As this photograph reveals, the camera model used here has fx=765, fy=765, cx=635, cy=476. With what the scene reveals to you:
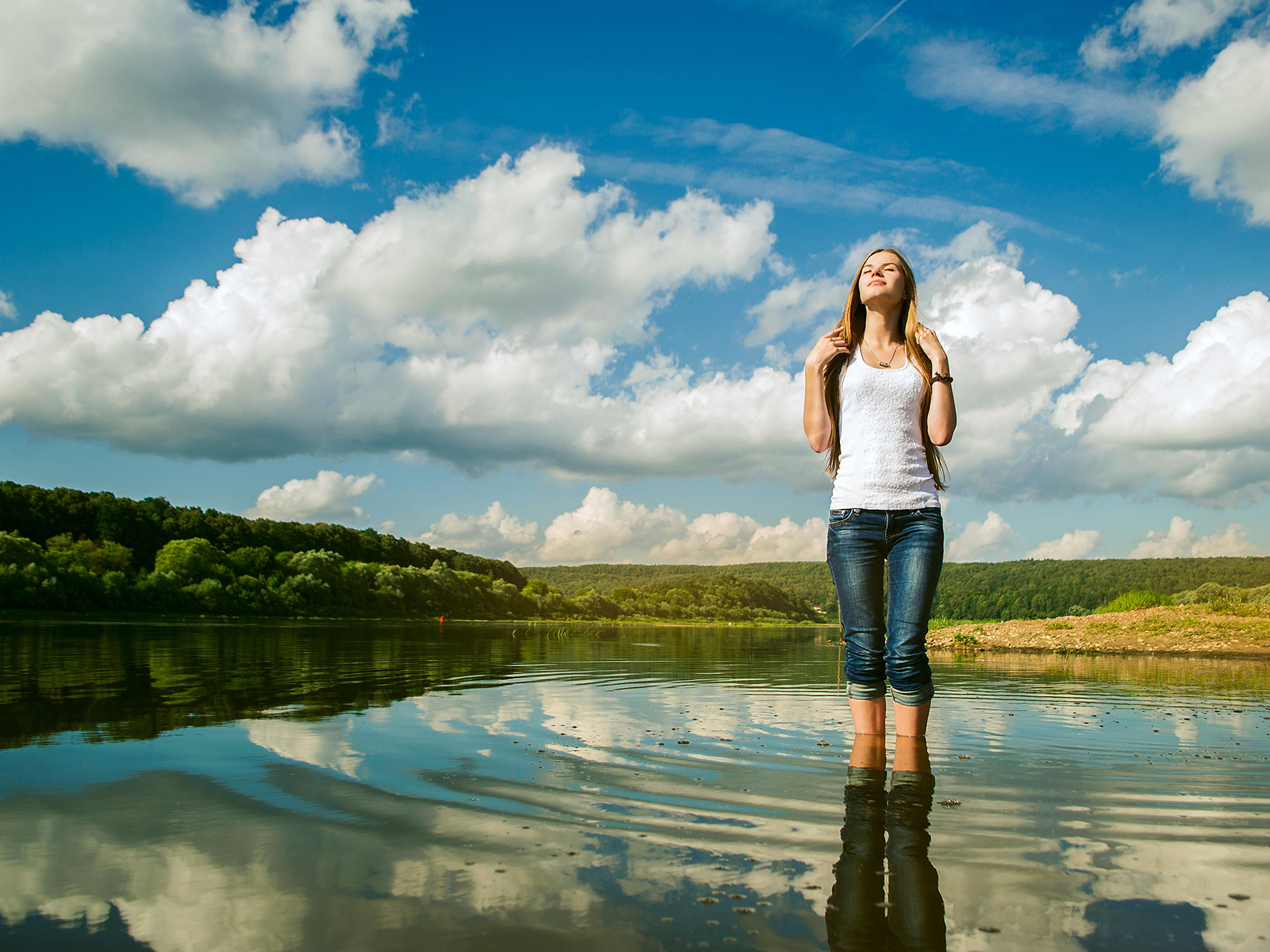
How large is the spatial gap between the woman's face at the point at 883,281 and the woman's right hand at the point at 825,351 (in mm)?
267

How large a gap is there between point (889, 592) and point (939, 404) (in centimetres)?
103

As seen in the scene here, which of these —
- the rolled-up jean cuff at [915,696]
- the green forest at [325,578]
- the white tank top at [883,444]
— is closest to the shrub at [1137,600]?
the green forest at [325,578]

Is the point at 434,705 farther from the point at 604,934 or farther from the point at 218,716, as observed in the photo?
the point at 604,934

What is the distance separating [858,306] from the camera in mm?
4406

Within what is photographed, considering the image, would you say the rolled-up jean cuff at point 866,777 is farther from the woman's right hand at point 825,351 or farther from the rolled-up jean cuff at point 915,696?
the woman's right hand at point 825,351

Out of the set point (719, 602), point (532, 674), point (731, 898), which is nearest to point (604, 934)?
point (731, 898)

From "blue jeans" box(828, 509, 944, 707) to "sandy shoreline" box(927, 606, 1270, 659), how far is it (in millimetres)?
20046

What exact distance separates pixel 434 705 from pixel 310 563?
80.2 m

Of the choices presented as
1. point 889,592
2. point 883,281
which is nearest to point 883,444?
point 889,592

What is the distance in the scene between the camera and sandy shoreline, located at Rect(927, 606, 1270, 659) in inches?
777

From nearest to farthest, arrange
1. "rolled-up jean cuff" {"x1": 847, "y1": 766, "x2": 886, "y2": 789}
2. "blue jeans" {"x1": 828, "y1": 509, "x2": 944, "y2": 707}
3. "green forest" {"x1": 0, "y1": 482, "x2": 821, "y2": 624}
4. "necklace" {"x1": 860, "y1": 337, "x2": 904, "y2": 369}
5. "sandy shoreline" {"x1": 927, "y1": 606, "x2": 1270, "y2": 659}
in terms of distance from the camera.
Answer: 1. "rolled-up jean cuff" {"x1": 847, "y1": 766, "x2": 886, "y2": 789}
2. "blue jeans" {"x1": 828, "y1": 509, "x2": 944, "y2": 707}
3. "necklace" {"x1": 860, "y1": 337, "x2": 904, "y2": 369}
4. "sandy shoreline" {"x1": 927, "y1": 606, "x2": 1270, "y2": 659}
5. "green forest" {"x1": 0, "y1": 482, "x2": 821, "y2": 624}

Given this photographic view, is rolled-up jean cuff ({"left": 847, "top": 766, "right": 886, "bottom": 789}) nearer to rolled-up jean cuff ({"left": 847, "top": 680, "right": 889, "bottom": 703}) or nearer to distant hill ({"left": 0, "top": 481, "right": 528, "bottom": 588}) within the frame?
rolled-up jean cuff ({"left": 847, "top": 680, "right": 889, "bottom": 703})

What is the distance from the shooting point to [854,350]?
4277 millimetres

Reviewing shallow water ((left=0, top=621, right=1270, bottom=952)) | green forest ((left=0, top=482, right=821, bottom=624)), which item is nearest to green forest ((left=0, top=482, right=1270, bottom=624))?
green forest ((left=0, top=482, right=821, bottom=624))
